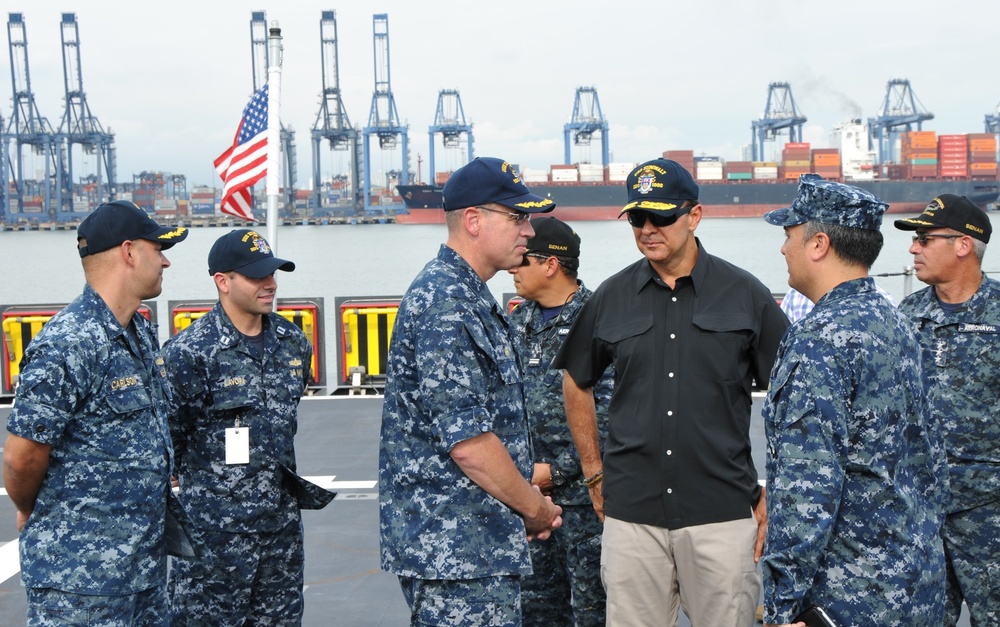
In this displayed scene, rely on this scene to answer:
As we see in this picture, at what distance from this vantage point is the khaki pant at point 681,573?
10.4ft

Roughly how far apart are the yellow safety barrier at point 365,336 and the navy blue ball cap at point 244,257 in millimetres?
6676

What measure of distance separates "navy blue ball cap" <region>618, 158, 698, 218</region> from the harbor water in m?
15.3

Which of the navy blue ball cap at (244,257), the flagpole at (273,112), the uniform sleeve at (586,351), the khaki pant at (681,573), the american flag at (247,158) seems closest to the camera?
the khaki pant at (681,573)

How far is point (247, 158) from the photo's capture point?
891 centimetres

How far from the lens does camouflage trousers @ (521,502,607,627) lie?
3844 millimetres

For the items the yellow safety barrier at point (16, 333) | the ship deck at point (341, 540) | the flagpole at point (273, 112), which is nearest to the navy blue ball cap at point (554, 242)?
the ship deck at point (341, 540)

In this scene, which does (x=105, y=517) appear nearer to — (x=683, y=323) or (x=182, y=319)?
(x=683, y=323)

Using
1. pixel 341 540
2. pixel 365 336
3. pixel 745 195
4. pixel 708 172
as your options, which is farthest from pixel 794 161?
pixel 341 540

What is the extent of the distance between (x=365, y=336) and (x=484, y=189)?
8252 mm

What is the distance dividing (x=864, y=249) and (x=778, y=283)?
3555cm

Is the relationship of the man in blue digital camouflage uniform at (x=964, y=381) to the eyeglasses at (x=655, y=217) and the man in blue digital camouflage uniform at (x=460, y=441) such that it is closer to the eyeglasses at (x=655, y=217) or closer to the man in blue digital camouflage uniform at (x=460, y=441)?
the eyeglasses at (x=655, y=217)

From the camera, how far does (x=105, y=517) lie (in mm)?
3012

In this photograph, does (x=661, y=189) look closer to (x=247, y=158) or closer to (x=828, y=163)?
(x=247, y=158)

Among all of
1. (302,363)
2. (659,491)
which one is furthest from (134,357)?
(659,491)
